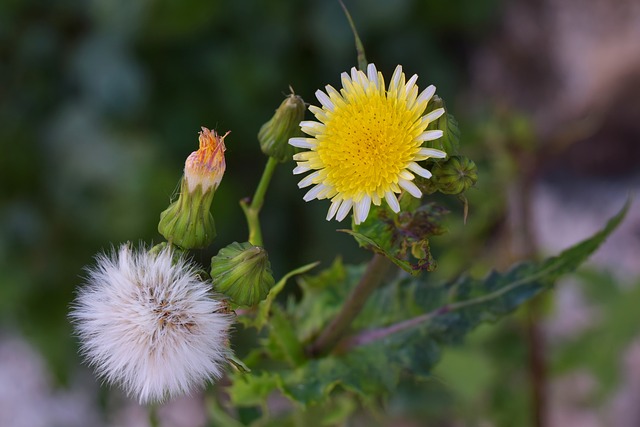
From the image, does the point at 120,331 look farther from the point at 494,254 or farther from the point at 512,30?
the point at 512,30

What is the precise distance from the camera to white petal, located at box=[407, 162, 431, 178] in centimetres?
116

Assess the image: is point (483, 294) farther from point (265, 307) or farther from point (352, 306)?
point (265, 307)

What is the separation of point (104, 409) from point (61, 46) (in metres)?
1.84

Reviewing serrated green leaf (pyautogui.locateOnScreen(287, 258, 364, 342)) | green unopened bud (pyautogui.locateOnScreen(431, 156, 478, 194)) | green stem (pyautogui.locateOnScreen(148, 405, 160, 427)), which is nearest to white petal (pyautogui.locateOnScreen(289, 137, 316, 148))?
green unopened bud (pyautogui.locateOnScreen(431, 156, 478, 194))

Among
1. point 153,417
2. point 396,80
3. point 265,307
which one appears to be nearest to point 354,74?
point 396,80

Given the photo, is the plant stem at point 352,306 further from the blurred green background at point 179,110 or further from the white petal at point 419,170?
the blurred green background at point 179,110

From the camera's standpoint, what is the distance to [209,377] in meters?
1.11

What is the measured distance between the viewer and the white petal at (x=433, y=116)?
1.18 meters

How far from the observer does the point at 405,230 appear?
1.26 metres

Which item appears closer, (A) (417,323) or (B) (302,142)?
(B) (302,142)

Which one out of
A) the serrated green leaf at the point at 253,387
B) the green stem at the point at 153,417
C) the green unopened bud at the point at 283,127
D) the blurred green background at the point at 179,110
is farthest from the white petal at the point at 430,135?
the blurred green background at the point at 179,110

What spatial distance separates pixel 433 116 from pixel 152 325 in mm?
556

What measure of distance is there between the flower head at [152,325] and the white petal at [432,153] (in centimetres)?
41

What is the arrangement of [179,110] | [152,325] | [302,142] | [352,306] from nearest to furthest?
[152,325] < [302,142] < [352,306] < [179,110]
